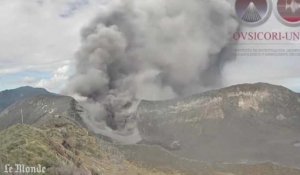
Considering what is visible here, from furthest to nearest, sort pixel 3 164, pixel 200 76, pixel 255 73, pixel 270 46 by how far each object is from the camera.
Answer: pixel 200 76, pixel 255 73, pixel 270 46, pixel 3 164

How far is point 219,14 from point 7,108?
19.2 m

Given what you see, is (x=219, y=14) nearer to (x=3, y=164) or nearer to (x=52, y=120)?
(x=52, y=120)

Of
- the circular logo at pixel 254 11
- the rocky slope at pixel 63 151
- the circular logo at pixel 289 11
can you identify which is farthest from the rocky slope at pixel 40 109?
the circular logo at pixel 289 11

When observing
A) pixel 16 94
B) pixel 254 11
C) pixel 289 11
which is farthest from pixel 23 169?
pixel 16 94

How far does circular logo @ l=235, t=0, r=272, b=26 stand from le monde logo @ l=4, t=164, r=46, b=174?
13.2 m

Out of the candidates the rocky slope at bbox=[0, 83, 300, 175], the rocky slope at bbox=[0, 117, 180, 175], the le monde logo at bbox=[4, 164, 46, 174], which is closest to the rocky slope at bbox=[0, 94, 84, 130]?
the rocky slope at bbox=[0, 83, 300, 175]

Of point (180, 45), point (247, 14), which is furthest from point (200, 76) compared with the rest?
point (247, 14)

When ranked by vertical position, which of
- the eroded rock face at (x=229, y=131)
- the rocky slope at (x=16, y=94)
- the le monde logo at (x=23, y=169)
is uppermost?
the rocky slope at (x=16, y=94)

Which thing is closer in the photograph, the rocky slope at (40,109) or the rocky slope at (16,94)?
the rocky slope at (16,94)

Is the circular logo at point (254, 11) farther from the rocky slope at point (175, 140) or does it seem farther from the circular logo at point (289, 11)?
the rocky slope at point (175, 140)

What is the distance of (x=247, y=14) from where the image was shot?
3091 centimetres

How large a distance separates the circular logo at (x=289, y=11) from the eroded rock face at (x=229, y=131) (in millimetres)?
15995

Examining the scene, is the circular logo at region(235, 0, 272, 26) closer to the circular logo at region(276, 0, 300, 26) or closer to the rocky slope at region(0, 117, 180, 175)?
the circular logo at region(276, 0, 300, 26)

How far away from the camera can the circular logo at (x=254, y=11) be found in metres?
29.6
